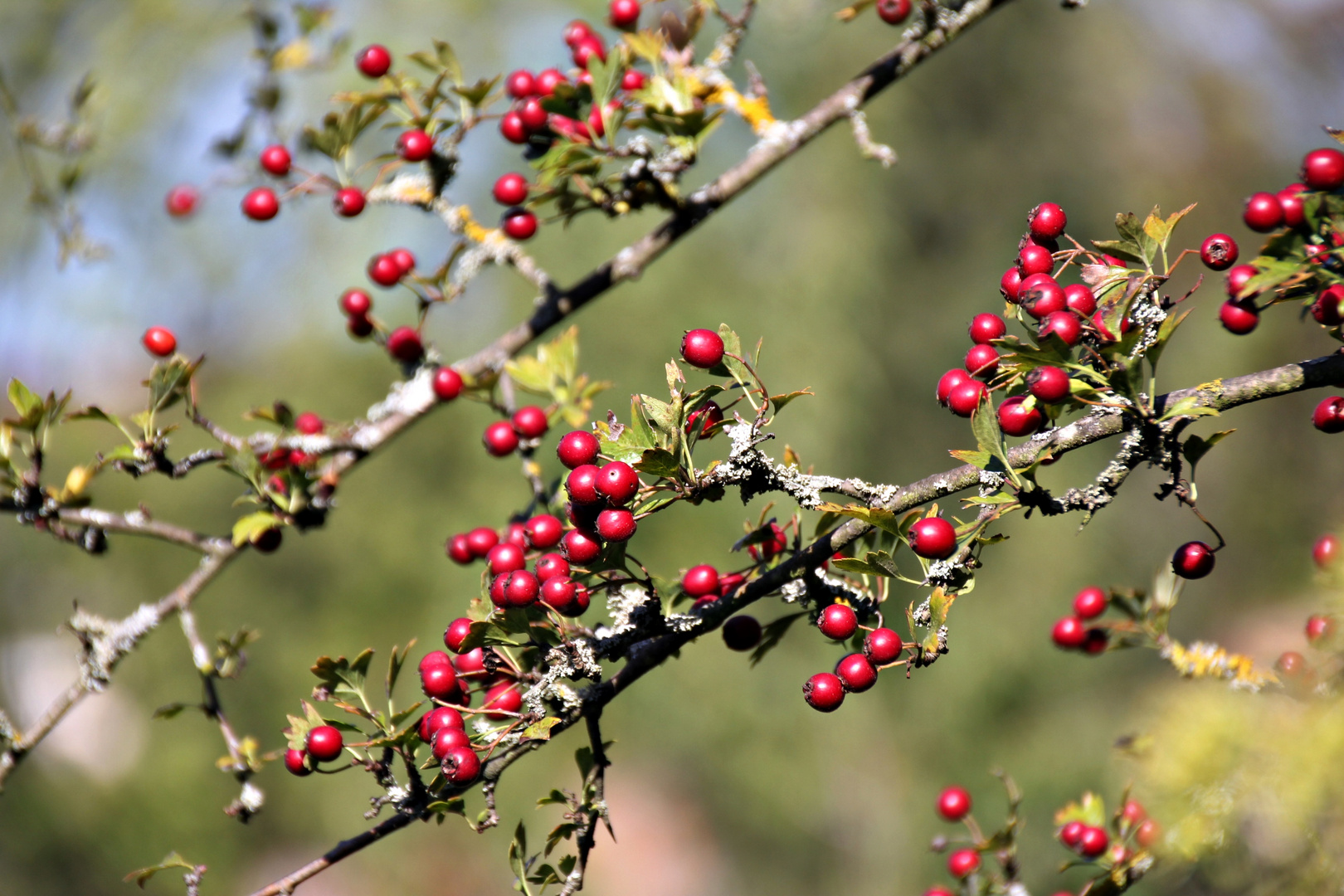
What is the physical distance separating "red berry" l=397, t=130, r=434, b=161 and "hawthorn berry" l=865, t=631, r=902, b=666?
1180 millimetres

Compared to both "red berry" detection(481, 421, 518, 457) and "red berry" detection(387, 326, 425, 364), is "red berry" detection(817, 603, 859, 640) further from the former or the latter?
"red berry" detection(387, 326, 425, 364)

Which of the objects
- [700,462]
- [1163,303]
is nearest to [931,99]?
[700,462]

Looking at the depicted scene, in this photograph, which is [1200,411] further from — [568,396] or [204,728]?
[204,728]

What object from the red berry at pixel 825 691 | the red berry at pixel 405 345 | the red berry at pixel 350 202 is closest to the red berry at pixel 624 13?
the red berry at pixel 350 202

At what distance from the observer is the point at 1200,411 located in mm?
823

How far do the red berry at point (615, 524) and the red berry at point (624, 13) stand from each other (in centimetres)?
115

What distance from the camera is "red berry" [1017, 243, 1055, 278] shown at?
928mm

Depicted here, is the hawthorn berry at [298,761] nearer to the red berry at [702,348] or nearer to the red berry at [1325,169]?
the red berry at [702,348]

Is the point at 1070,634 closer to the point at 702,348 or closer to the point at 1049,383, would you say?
the point at 1049,383

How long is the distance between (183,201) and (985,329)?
2065 mm

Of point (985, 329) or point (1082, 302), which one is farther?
point (985, 329)

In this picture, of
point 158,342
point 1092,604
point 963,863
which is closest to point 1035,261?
point 1092,604

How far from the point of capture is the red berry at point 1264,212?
30.7 inches

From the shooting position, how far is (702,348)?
933 millimetres
